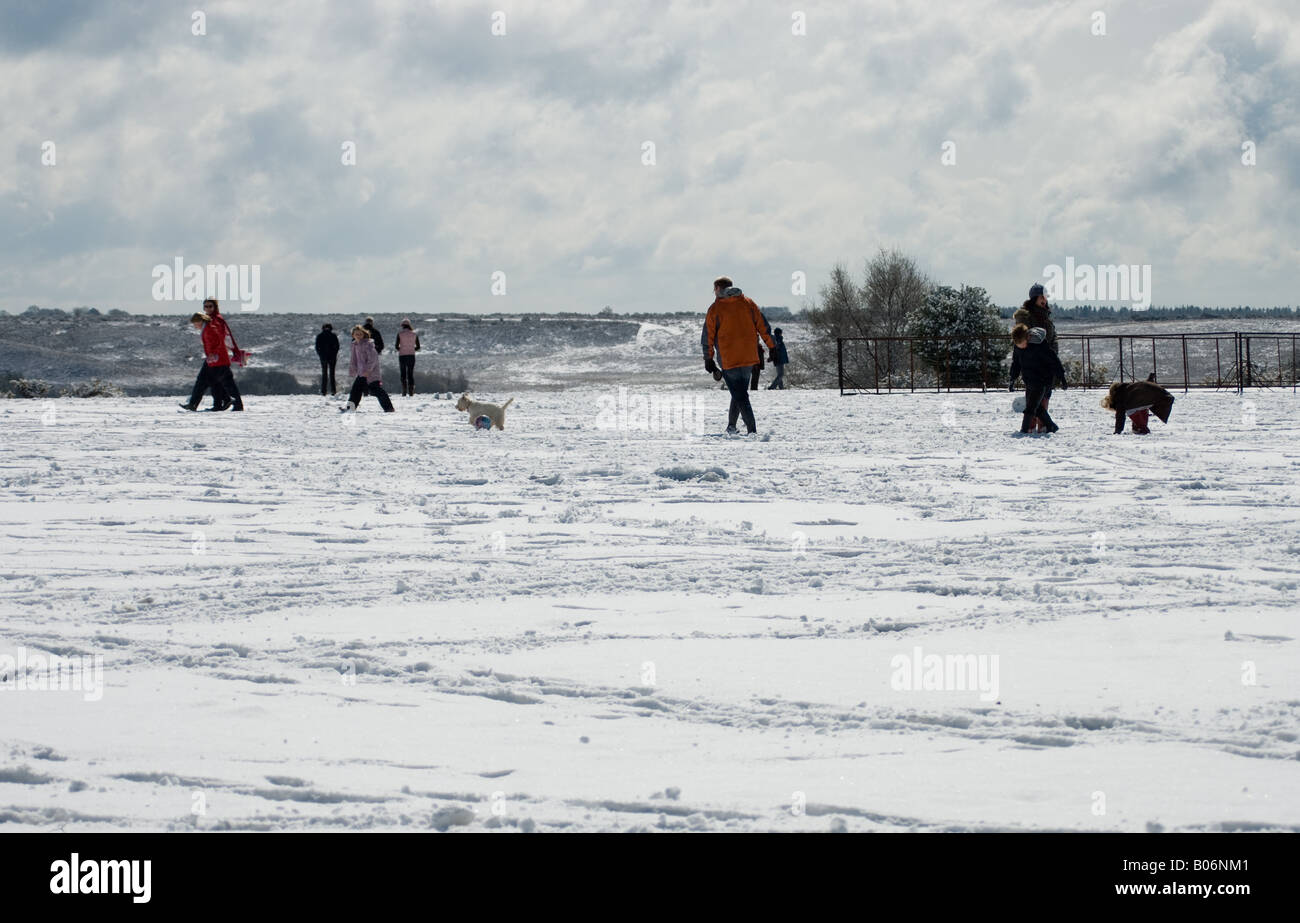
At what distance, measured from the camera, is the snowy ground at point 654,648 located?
10.6ft

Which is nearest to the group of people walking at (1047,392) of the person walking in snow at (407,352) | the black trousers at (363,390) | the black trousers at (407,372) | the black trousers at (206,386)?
the black trousers at (363,390)

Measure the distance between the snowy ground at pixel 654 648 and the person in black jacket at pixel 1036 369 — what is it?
3329 mm

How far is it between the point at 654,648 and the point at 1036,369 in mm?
9689

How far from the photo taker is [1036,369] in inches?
529

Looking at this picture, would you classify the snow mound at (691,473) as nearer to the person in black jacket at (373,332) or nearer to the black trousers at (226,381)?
the black trousers at (226,381)

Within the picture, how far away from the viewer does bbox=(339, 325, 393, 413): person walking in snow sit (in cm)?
1731

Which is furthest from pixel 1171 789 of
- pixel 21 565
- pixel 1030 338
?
pixel 1030 338

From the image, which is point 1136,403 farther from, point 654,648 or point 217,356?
point 217,356

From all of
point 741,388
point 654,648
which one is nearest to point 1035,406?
point 741,388

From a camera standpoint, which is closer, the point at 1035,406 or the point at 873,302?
the point at 1035,406
